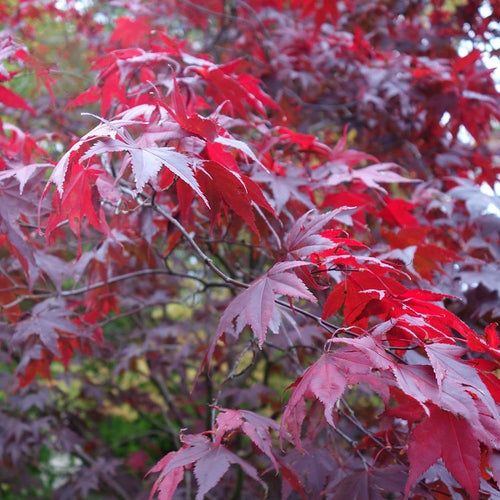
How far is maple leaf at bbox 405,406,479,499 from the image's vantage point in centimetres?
80

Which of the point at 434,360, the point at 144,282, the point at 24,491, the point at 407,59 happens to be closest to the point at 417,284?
the point at 434,360

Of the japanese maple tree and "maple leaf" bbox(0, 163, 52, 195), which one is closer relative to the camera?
the japanese maple tree

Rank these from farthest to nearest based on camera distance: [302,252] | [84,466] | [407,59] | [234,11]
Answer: [234,11] → [84,466] → [407,59] → [302,252]

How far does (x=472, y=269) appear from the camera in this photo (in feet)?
5.37

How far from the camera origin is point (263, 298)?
923mm

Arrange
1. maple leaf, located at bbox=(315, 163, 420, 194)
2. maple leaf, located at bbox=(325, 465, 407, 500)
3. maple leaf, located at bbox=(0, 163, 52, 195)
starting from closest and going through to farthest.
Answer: maple leaf, located at bbox=(325, 465, 407, 500) < maple leaf, located at bbox=(0, 163, 52, 195) < maple leaf, located at bbox=(315, 163, 420, 194)

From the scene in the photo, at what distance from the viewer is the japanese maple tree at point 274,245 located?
909mm

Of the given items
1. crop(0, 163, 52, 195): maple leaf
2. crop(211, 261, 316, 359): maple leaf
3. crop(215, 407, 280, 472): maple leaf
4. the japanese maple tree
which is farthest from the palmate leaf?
crop(215, 407, 280, 472): maple leaf

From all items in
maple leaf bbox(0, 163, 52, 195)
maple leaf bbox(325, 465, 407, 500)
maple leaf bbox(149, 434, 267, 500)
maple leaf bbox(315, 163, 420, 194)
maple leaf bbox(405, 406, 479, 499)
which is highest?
maple leaf bbox(0, 163, 52, 195)

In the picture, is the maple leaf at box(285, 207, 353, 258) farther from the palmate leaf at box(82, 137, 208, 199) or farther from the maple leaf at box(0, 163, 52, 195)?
the maple leaf at box(0, 163, 52, 195)

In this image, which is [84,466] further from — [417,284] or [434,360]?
[434,360]

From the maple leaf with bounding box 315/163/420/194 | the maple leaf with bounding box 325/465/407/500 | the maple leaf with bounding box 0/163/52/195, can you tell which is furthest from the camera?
the maple leaf with bounding box 315/163/420/194

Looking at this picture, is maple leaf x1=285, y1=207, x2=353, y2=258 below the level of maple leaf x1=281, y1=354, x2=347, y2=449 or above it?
above

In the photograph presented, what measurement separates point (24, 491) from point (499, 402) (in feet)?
10.2
